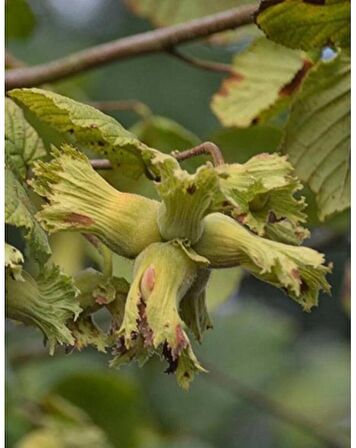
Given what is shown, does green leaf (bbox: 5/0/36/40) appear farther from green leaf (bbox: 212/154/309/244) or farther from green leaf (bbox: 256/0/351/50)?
green leaf (bbox: 212/154/309/244)

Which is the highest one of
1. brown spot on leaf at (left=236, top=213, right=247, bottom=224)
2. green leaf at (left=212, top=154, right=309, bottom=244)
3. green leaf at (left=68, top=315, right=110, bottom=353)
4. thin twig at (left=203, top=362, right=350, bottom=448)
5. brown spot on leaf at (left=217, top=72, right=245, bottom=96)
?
brown spot on leaf at (left=217, top=72, right=245, bottom=96)

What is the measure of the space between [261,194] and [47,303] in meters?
0.17

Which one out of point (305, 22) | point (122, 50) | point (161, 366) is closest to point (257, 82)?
point (122, 50)

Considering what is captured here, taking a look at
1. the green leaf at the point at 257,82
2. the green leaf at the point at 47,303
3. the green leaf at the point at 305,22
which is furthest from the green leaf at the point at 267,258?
the green leaf at the point at 257,82

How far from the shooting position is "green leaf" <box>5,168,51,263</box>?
82cm

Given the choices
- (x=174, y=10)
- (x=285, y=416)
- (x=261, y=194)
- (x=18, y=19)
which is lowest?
(x=285, y=416)

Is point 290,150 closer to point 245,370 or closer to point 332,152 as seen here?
point 332,152

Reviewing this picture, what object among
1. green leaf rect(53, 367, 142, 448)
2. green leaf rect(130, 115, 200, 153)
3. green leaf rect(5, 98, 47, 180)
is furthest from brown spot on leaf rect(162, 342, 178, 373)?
green leaf rect(53, 367, 142, 448)

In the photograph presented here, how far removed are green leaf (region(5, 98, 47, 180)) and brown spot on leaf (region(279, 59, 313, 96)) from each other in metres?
0.38

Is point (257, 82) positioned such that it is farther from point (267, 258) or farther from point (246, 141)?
point (267, 258)

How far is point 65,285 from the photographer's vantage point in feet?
2.77

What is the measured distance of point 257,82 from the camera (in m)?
1.35

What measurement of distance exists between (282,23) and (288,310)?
4.88 m

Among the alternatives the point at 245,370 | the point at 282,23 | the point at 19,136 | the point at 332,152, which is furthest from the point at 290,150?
the point at 245,370
